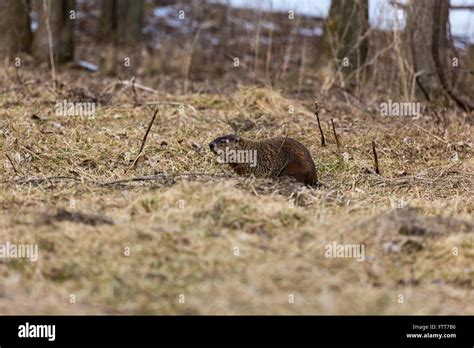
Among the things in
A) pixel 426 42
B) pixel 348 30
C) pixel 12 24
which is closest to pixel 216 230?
pixel 426 42

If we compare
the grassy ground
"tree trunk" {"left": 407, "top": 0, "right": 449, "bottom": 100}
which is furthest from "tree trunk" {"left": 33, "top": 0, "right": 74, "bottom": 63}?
"tree trunk" {"left": 407, "top": 0, "right": 449, "bottom": 100}

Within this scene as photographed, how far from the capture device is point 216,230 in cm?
527

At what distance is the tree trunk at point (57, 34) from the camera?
563 inches

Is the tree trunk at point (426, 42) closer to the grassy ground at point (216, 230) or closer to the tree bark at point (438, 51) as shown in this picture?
the tree bark at point (438, 51)

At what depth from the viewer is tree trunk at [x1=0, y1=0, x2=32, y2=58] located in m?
13.7

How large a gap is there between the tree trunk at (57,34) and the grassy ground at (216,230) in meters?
6.10

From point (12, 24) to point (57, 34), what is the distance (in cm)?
93

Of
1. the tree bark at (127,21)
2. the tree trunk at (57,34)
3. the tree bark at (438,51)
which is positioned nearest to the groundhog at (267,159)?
the tree bark at (438,51)

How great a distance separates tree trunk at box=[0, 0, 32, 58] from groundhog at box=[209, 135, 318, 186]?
25.3 feet

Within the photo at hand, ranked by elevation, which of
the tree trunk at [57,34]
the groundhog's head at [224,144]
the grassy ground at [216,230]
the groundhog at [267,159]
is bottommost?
the grassy ground at [216,230]

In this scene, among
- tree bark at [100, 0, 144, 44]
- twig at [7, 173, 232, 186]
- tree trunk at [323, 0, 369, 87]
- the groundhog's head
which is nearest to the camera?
twig at [7, 173, 232, 186]

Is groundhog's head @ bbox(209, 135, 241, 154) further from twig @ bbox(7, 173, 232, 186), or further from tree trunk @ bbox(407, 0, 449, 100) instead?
tree trunk @ bbox(407, 0, 449, 100)
